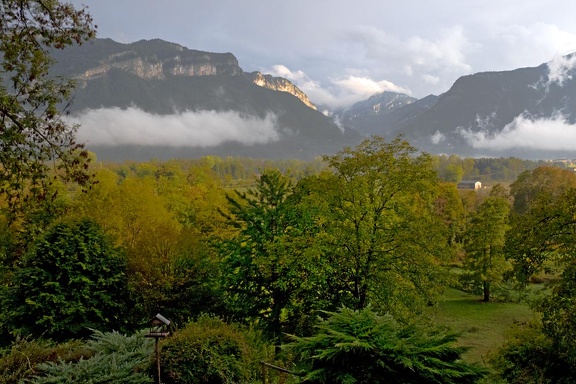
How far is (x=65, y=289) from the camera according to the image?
57.5ft

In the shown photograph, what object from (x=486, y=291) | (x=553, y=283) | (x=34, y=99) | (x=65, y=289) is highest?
(x=34, y=99)

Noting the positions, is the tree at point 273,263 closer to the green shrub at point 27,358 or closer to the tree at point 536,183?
the green shrub at point 27,358

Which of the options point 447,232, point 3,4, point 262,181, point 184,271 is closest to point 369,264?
point 447,232

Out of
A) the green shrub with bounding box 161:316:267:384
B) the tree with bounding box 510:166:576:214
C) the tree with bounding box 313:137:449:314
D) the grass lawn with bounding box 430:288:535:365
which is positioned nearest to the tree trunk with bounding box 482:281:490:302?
the grass lawn with bounding box 430:288:535:365

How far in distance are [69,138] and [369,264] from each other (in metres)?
13.3

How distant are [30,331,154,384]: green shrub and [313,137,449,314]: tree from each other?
847 cm

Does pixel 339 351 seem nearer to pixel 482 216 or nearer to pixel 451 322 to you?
pixel 451 322

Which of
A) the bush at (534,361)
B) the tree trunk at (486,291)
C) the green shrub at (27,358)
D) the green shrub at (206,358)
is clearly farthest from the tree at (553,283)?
the tree trunk at (486,291)

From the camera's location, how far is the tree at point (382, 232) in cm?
1655

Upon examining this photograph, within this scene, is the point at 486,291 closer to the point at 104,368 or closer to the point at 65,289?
the point at 65,289

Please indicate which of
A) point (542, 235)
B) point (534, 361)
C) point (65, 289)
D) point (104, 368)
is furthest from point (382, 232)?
point (65, 289)

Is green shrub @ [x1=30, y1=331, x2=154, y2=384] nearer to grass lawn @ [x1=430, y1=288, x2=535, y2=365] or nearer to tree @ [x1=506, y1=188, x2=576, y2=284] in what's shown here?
tree @ [x1=506, y1=188, x2=576, y2=284]

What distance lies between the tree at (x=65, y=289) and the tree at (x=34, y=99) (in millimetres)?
11560

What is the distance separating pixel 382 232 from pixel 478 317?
18.9 m
